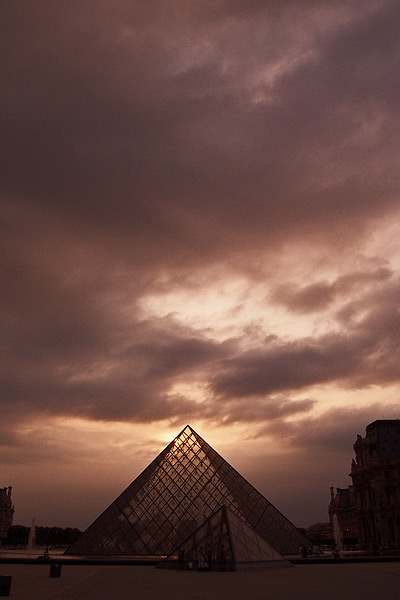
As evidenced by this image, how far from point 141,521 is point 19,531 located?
9398cm

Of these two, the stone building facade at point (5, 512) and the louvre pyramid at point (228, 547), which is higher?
the stone building facade at point (5, 512)

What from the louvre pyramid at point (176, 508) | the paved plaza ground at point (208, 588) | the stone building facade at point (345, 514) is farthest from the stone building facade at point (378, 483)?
the paved plaza ground at point (208, 588)

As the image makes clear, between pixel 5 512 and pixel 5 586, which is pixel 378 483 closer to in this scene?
pixel 5 586

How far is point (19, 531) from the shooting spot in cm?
10512

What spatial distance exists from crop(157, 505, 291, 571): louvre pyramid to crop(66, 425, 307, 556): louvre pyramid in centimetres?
553

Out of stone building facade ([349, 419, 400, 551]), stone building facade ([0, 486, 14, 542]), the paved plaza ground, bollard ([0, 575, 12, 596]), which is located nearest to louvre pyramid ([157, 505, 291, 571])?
the paved plaza ground

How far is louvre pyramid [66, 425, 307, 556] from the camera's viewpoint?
25.1 meters

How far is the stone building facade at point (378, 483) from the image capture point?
5969 centimetres

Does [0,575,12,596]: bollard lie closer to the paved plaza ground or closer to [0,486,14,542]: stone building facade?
the paved plaza ground

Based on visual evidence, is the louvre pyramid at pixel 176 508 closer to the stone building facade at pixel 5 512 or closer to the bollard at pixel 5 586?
the bollard at pixel 5 586

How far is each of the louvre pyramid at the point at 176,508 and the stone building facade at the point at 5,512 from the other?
253 ft

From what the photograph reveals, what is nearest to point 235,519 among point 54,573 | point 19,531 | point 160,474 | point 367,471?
point 54,573

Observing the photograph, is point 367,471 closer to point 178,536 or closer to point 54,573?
point 178,536

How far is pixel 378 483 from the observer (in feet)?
205
